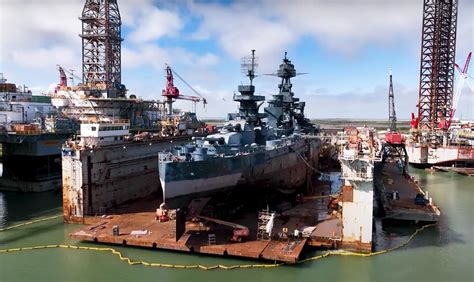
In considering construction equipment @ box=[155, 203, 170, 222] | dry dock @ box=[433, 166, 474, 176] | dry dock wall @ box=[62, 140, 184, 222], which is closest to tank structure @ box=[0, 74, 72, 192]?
dry dock wall @ box=[62, 140, 184, 222]

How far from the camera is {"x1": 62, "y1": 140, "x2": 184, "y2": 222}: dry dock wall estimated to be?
2712 cm

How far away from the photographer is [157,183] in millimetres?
35594

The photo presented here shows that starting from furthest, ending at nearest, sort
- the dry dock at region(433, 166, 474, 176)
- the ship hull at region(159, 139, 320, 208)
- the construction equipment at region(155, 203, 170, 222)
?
the dry dock at region(433, 166, 474, 176) → the construction equipment at region(155, 203, 170, 222) → the ship hull at region(159, 139, 320, 208)

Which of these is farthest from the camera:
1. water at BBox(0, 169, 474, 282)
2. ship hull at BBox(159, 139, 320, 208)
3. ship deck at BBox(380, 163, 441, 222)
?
ship deck at BBox(380, 163, 441, 222)

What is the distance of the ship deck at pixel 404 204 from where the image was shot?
87.6 feet

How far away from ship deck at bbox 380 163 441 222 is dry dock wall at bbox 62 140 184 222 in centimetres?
1976

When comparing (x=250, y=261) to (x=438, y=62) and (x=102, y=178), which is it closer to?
(x=102, y=178)

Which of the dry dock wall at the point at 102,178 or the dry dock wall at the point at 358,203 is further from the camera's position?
the dry dock wall at the point at 102,178

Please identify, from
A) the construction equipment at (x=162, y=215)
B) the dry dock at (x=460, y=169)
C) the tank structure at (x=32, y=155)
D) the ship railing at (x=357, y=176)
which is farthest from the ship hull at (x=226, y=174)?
the dry dock at (x=460, y=169)

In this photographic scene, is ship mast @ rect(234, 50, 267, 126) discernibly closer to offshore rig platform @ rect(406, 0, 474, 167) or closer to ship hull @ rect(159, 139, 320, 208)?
ship hull @ rect(159, 139, 320, 208)

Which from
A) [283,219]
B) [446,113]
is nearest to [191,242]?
[283,219]

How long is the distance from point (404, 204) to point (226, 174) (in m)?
14.6

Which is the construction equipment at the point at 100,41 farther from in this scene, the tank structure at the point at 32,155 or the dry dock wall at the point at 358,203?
the dry dock wall at the point at 358,203

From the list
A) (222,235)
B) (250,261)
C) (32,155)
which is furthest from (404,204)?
(32,155)
